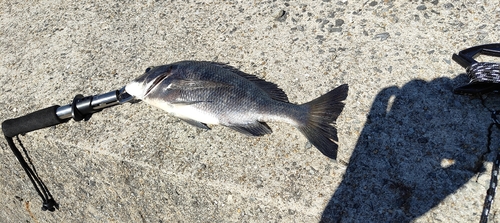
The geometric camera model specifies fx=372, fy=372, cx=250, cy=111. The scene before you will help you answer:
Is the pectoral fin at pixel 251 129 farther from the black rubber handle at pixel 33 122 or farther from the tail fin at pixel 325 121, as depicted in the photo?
the black rubber handle at pixel 33 122

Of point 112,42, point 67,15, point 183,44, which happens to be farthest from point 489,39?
point 67,15

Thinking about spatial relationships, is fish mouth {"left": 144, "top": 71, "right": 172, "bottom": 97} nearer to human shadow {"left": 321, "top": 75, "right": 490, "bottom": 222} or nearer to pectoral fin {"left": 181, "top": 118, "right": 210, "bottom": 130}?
pectoral fin {"left": 181, "top": 118, "right": 210, "bottom": 130}

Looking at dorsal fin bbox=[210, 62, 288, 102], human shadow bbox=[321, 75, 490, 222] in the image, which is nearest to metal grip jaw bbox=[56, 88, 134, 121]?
dorsal fin bbox=[210, 62, 288, 102]

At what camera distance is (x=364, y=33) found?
2.93 meters

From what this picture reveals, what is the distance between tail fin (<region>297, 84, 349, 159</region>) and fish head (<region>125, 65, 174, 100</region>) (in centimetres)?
99

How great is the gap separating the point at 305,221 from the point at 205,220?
0.74m

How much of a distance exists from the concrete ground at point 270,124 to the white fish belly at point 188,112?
0.18 metres

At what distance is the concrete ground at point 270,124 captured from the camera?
2.20 metres

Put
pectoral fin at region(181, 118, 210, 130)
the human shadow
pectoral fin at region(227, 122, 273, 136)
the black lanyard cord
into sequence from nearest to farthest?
the human shadow → pectoral fin at region(227, 122, 273, 136) → pectoral fin at region(181, 118, 210, 130) → the black lanyard cord

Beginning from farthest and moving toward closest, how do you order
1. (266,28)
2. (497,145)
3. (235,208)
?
(266,28) → (235,208) → (497,145)

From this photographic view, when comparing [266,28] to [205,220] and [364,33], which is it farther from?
[205,220]

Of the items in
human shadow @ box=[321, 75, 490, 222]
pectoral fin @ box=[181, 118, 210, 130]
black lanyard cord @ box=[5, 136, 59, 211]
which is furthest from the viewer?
black lanyard cord @ box=[5, 136, 59, 211]

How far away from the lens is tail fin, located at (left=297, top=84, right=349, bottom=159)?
215 cm

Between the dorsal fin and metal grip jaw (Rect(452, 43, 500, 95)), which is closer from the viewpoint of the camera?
metal grip jaw (Rect(452, 43, 500, 95))
